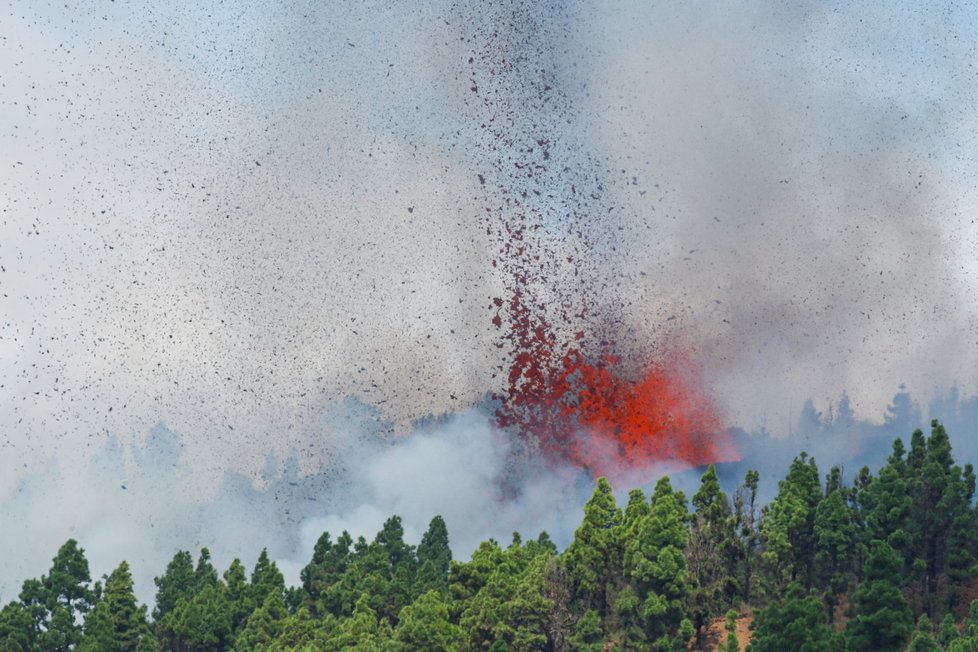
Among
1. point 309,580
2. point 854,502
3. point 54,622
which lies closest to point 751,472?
point 854,502

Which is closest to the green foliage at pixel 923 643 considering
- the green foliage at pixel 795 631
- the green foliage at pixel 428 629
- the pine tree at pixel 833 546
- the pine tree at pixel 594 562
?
the green foliage at pixel 795 631

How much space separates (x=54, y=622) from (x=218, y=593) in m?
10.3

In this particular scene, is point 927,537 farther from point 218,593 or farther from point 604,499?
point 218,593

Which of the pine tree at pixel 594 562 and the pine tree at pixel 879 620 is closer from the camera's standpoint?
the pine tree at pixel 879 620

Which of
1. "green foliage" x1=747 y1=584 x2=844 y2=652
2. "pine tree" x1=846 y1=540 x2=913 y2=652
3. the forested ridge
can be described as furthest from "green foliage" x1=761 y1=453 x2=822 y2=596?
"green foliage" x1=747 y1=584 x2=844 y2=652

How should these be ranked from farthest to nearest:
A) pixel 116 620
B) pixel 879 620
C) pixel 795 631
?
pixel 116 620 → pixel 879 620 → pixel 795 631

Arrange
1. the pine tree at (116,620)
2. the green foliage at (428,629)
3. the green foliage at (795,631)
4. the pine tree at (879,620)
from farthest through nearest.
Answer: the pine tree at (116,620)
the green foliage at (428,629)
the pine tree at (879,620)
the green foliage at (795,631)

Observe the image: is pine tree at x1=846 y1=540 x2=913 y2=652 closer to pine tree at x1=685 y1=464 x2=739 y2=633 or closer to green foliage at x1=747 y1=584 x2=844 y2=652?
green foliage at x1=747 y1=584 x2=844 y2=652

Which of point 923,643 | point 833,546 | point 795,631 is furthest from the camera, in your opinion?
point 833,546

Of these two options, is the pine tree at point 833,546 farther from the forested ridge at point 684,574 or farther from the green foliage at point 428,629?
the green foliage at point 428,629

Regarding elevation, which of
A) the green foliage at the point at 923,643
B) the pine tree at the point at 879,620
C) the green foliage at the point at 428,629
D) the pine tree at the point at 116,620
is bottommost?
the green foliage at the point at 923,643

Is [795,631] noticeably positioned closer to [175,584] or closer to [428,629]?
[428,629]

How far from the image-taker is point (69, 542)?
132 m

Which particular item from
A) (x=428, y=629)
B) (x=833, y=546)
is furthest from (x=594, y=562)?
(x=833, y=546)
